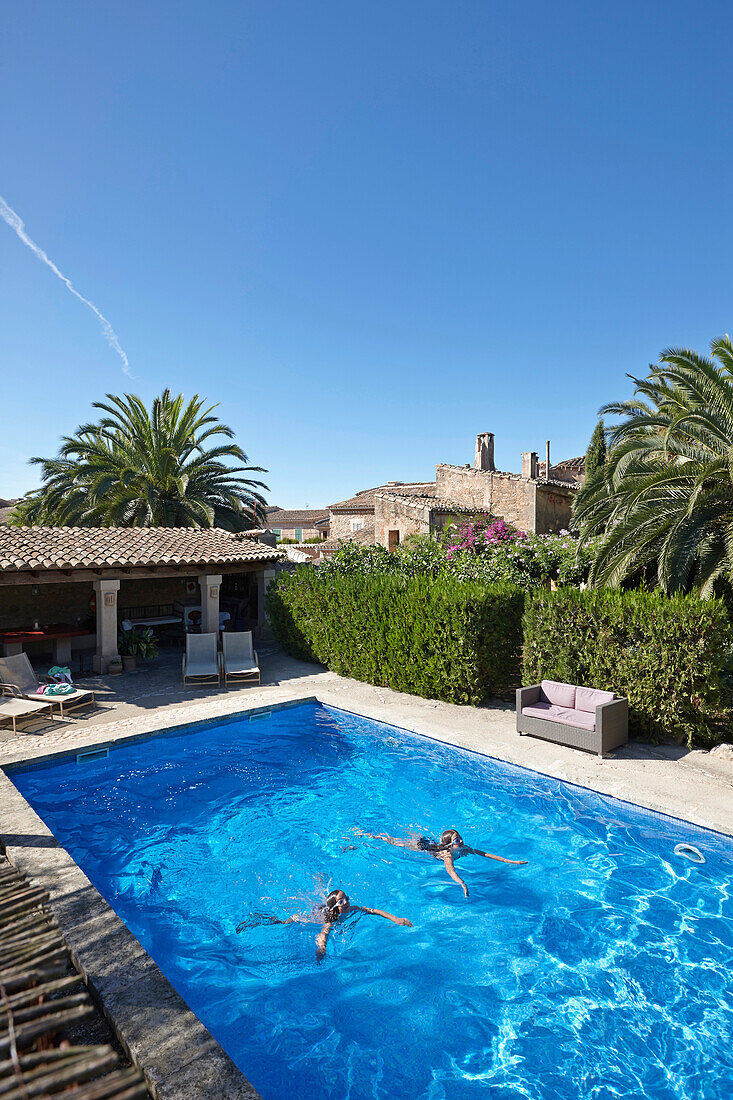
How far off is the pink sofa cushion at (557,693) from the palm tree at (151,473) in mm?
15399

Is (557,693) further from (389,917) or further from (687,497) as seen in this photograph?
(389,917)

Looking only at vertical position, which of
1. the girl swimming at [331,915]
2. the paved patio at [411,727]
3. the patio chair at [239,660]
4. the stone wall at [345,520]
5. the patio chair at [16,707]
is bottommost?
the girl swimming at [331,915]

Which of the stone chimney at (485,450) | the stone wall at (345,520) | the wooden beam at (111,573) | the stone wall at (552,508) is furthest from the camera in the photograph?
the stone wall at (345,520)

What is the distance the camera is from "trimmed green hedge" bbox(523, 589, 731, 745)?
8.57 metres

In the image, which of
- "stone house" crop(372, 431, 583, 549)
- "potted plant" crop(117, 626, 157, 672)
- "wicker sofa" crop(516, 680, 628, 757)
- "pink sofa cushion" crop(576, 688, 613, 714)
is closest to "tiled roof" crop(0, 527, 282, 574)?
"potted plant" crop(117, 626, 157, 672)

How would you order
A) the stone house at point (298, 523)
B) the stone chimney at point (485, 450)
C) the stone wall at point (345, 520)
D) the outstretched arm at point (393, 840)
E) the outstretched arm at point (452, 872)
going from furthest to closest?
the stone house at point (298, 523)
the stone wall at point (345, 520)
the stone chimney at point (485, 450)
the outstretched arm at point (393, 840)
the outstretched arm at point (452, 872)

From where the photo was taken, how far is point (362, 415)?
1276 inches

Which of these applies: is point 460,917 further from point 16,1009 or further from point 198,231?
point 198,231

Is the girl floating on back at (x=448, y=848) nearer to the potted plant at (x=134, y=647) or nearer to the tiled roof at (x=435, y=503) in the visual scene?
the potted plant at (x=134, y=647)

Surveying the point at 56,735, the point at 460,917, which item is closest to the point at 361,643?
the point at 56,735

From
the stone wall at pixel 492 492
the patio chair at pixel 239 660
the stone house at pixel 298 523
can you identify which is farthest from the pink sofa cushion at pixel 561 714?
the stone house at pixel 298 523

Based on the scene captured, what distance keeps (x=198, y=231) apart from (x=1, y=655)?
12.9 meters

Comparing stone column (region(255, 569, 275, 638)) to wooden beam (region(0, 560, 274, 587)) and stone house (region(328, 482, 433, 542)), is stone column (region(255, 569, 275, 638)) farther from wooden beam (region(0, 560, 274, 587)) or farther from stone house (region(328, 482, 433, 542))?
stone house (region(328, 482, 433, 542))

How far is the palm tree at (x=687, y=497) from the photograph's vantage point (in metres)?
9.62
